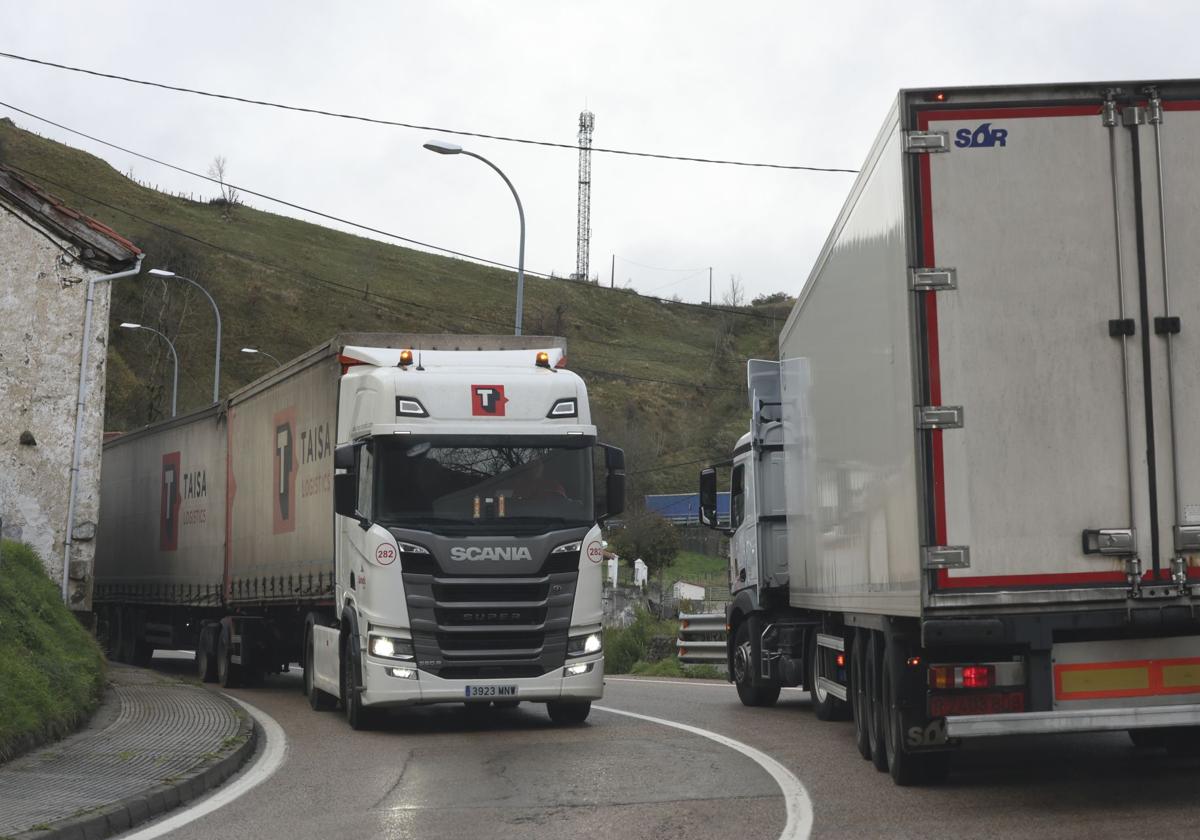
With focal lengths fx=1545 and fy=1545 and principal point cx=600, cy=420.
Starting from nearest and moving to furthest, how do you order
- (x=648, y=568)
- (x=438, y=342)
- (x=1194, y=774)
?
(x=1194, y=774)
(x=438, y=342)
(x=648, y=568)

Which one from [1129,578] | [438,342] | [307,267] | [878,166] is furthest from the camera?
[307,267]

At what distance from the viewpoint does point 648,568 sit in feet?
215

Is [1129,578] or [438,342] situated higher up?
[438,342]

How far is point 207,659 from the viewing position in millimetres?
22391

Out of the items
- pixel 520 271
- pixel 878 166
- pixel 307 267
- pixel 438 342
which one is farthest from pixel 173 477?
pixel 307 267

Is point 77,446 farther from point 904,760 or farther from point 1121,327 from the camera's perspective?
point 1121,327

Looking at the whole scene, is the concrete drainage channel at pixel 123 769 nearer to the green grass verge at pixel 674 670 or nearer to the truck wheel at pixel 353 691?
the truck wheel at pixel 353 691

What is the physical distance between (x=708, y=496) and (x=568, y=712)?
294 cm

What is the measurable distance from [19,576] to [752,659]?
7967 millimetres

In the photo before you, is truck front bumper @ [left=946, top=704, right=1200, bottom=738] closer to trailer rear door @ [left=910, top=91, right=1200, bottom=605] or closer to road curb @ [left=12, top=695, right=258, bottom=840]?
trailer rear door @ [left=910, top=91, right=1200, bottom=605]

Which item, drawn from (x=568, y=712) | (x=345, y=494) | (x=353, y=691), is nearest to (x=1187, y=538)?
(x=568, y=712)

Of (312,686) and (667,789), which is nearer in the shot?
(667,789)

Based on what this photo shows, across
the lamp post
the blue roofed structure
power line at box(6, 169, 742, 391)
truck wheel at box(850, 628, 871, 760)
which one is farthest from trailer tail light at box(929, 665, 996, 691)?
power line at box(6, 169, 742, 391)

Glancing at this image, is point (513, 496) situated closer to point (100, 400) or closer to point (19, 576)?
point (19, 576)
